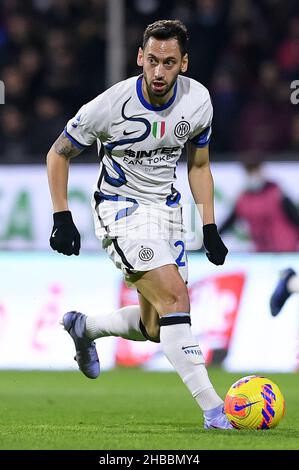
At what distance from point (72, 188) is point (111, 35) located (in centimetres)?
172

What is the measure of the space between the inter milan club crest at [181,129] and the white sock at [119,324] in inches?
44.9

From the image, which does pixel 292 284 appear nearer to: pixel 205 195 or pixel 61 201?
pixel 205 195

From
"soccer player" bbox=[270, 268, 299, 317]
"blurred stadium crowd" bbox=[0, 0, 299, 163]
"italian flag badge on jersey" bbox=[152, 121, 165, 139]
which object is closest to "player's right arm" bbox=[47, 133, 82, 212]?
"italian flag badge on jersey" bbox=[152, 121, 165, 139]

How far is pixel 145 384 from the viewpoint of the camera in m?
9.73

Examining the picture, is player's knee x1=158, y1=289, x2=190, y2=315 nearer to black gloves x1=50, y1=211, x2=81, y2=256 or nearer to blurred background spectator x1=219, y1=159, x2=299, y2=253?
black gloves x1=50, y1=211, x2=81, y2=256

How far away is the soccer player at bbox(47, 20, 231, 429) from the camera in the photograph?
→ 20.5 ft

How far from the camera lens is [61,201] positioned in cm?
654

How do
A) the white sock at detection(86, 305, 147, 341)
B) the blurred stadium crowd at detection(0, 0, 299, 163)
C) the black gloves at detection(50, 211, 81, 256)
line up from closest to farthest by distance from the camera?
the black gloves at detection(50, 211, 81, 256), the white sock at detection(86, 305, 147, 341), the blurred stadium crowd at detection(0, 0, 299, 163)

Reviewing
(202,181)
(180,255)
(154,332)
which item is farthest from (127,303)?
(180,255)

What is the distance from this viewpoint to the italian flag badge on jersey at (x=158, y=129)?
21.5 feet

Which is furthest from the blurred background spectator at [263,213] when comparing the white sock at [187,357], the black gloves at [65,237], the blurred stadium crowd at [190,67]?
the white sock at [187,357]

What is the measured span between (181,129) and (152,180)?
1.05ft
